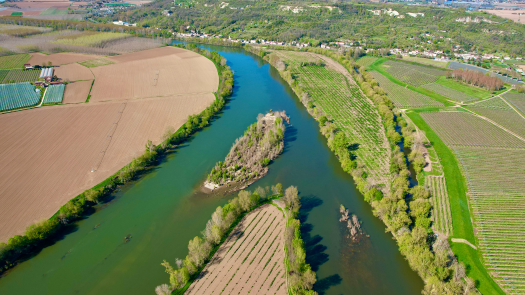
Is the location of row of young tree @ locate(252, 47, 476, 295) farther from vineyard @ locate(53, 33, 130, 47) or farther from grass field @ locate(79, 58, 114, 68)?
vineyard @ locate(53, 33, 130, 47)

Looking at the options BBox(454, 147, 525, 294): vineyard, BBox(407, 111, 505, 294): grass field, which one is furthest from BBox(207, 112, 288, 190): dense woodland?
BBox(454, 147, 525, 294): vineyard

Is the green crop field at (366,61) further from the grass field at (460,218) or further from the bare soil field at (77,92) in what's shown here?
the bare soil field at (77,92)

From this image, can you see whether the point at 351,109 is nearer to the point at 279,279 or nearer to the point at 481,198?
the point at 481,198

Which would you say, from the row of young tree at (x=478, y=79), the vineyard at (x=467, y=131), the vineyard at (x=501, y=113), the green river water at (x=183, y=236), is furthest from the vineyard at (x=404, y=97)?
the green river water at (x=183, y=236)

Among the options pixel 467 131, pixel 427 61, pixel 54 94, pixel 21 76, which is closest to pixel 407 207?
pixel 467 131

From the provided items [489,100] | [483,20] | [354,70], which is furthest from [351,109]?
[483,20]

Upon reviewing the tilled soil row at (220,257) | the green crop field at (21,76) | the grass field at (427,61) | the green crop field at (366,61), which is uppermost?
the grass field at (427,61)

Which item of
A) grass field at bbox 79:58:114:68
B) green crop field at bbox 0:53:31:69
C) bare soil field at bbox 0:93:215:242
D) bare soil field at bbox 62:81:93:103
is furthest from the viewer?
grass field at bbox 79:58:114:68
